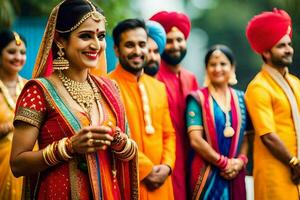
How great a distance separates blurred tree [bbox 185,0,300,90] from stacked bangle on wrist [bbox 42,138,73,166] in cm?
3015

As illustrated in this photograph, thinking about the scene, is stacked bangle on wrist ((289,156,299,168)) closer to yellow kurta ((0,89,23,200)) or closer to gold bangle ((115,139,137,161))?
gold bangle ((115,139,137,161))

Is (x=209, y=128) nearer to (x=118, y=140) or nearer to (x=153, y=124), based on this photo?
(x=153, y=124)

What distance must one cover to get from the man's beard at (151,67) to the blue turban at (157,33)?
16 cm

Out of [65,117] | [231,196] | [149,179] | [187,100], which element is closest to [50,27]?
[65,117]

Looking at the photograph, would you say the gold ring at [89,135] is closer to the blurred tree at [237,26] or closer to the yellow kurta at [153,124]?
the yellow kurta at [153,124]

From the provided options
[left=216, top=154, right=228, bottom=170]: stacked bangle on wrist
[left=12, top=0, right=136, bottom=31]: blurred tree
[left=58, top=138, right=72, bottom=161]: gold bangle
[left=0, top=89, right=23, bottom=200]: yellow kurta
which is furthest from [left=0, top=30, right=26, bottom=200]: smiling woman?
[left=12, top=0, right=136, bottom=31]: blurred tree

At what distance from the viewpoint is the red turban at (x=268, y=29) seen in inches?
260

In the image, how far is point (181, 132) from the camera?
6.58 meters

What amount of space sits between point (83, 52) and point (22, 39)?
2.81 metres

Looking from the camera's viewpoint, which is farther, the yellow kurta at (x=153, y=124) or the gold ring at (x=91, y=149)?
the yellow kurta at (x=153, y=124)

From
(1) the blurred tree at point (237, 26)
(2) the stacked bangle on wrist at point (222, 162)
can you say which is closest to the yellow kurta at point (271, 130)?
(2) the stacked bangle on wrist at point (222, 162)

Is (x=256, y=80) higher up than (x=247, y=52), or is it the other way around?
(x=247, y=52)

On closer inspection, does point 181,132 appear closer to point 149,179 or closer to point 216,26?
point 149,179

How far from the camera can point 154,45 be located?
6555mm
